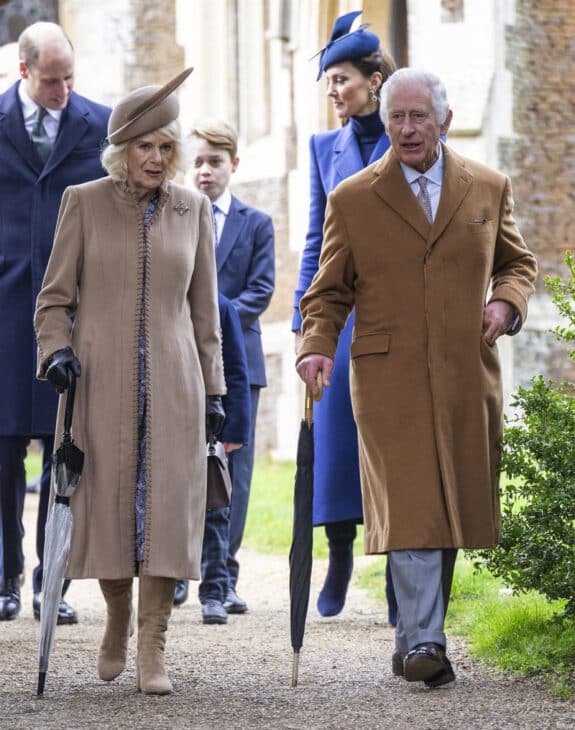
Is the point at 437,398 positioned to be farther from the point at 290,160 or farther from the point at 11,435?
the point at 290,160

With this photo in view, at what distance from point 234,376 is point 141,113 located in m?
2.07

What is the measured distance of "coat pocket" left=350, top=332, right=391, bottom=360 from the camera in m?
5.54

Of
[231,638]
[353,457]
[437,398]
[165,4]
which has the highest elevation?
[165,4]

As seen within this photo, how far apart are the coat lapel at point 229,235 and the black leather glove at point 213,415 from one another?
2141 mm

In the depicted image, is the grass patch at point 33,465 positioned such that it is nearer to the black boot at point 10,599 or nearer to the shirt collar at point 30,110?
the black boot at point 10,599

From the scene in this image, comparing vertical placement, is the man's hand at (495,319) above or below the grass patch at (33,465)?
above

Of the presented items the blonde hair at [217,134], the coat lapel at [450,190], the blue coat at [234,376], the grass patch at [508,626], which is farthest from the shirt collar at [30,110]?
the grass patch at [508,626]

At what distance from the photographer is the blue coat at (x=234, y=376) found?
7367 millimetres

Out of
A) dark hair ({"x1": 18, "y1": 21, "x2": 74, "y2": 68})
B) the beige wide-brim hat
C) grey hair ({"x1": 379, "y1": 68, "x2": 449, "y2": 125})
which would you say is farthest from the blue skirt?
dark hair ({"x1": 18, "y1": 21, "x2": 74, "y2": 68})

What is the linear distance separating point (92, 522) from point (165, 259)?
0.91m

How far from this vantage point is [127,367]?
5480 mm

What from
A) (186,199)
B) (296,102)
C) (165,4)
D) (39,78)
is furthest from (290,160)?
(186,199)

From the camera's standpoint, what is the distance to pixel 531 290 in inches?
227

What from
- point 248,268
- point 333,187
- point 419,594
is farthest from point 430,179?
point 248,268
